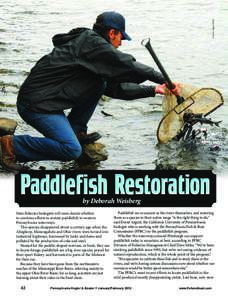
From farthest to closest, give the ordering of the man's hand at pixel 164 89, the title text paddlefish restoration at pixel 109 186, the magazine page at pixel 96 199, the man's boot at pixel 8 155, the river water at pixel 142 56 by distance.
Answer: the river water at pixel 142 56 → the man's boot at pixel 8 155 → the man's hand at pixel 164 89 → the title text paddlefish restoration at pixel 109 186 → the magazine page at pixel 96 199

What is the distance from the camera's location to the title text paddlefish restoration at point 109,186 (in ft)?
20.2

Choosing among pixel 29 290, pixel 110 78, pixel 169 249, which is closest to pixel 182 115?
pixel 110 78

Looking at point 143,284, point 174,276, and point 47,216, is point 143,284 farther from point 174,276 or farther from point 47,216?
point 47,216

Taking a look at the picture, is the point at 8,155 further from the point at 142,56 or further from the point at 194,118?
the point at 142,56

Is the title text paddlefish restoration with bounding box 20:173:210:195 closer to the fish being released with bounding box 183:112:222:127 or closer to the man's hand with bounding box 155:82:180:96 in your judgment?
the man's hand with bounding box 155:82:180:96

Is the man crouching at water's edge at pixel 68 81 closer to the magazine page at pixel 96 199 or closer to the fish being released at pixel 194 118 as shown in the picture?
the magazine page at pixel 96 199

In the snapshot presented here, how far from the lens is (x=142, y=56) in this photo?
12.3 metres

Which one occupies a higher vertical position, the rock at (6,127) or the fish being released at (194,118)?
the fish being released at (194,118)

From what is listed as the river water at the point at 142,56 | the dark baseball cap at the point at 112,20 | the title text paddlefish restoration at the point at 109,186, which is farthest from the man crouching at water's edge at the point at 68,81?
the river water at the point at 142,56

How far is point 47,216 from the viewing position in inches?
238

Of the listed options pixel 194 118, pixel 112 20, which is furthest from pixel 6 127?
pixel 194 118

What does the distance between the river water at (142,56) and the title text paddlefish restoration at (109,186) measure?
682 mm

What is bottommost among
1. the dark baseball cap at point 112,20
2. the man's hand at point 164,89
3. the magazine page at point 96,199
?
the magazine page at point 96,199

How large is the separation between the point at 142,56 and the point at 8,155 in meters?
6.31
